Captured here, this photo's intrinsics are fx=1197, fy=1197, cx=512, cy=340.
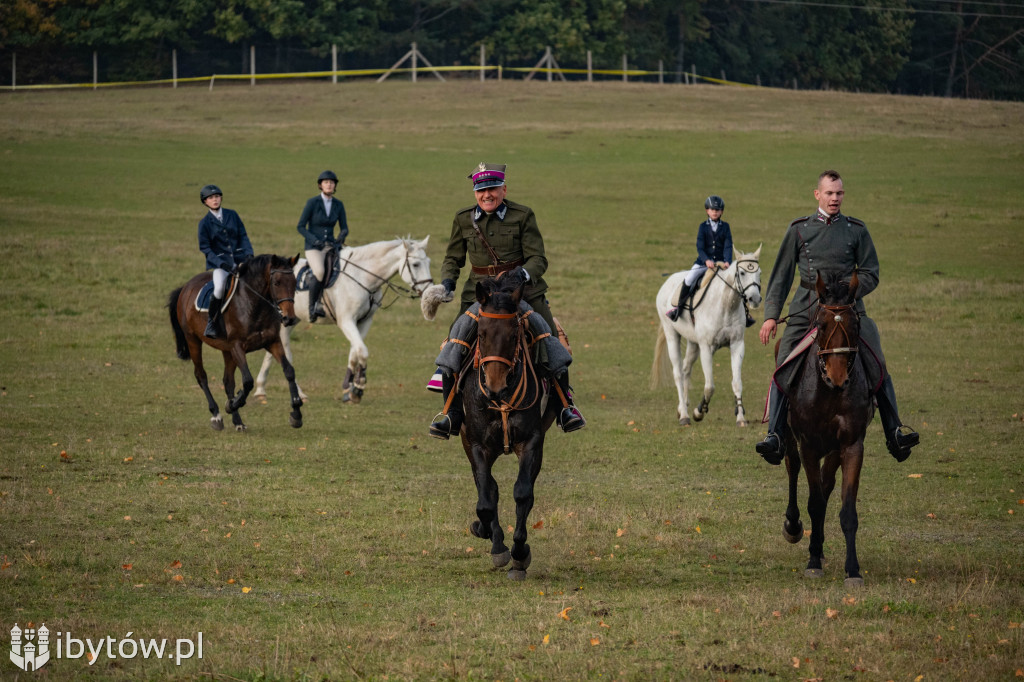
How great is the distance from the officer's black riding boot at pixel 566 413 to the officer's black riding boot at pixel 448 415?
0.86 meters

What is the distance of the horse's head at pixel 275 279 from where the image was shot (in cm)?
1638

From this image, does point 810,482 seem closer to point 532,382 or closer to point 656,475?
point 532,382

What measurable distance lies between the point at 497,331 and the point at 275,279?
790cm

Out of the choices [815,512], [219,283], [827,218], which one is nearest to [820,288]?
[827,218]

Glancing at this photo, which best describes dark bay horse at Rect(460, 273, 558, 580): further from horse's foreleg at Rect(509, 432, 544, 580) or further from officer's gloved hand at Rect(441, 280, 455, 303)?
officer's gloved hand at Rect(441, 280, 455, 303)

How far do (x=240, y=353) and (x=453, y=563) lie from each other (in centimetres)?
763

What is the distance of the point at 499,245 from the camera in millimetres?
10555

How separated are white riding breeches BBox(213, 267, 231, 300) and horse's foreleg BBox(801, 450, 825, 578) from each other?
951 centimetres

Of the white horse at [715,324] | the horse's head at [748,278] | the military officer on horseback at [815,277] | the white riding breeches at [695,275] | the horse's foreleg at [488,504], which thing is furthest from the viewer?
the white riding breeches at [695,275]

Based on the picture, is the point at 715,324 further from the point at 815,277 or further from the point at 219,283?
the point at 815,277

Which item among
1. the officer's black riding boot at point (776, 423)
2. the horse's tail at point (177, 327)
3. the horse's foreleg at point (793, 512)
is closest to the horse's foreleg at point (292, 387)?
the horse's tail at point (177, 327)

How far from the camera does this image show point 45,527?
10.7 m

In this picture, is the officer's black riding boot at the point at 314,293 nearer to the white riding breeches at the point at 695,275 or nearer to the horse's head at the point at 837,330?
the white riding breeches at the point at 695,275

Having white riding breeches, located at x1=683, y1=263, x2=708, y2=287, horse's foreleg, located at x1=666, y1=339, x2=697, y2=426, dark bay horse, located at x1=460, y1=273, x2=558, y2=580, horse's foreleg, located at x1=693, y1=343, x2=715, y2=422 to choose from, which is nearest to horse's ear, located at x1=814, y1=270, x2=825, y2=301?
dark bay horse, located at x1=460, y1=273, x2=558, y2=580
